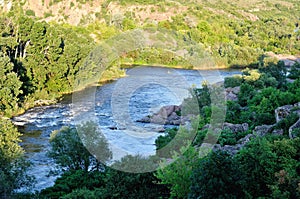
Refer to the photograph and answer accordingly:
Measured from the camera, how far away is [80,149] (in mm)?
24781

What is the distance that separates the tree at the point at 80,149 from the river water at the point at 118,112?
5.85 ft

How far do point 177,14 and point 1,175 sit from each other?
276 ft

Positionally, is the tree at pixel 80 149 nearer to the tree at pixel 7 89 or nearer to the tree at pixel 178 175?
the tree at pixel 178 175

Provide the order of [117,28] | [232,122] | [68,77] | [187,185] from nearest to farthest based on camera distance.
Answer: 1. [187,185]
2. [232,122]
3. [68,77]
4. [117,28]

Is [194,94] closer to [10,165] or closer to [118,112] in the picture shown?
[118,112]

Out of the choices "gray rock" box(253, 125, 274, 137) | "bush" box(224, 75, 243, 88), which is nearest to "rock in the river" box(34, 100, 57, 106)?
"bush" box(224, 75, 243, 88)

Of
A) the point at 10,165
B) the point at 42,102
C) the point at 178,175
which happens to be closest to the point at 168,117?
the point at 42,102

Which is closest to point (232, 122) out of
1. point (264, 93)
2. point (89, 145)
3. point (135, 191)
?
point (264, 93)

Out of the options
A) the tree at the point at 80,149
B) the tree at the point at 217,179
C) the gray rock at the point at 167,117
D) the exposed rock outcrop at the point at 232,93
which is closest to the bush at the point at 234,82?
the exposed rock outcrop at the point at 232,93

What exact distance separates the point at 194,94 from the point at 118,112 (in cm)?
785

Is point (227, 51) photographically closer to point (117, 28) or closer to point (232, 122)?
point (117, 28)

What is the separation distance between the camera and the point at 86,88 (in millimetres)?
54531

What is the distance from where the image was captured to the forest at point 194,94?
1797cm

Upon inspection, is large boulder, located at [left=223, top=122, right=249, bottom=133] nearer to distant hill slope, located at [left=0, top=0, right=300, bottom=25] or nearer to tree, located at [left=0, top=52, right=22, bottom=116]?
tree, located at [left=0, top=52, right=22, bottom=116]
